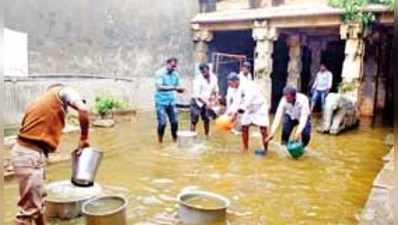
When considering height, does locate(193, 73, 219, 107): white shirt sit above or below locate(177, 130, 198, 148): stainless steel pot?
above

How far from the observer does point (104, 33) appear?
1588cm

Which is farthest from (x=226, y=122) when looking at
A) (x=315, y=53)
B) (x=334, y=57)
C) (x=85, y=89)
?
(x=334, y=57)

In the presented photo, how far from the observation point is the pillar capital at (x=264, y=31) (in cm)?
1546

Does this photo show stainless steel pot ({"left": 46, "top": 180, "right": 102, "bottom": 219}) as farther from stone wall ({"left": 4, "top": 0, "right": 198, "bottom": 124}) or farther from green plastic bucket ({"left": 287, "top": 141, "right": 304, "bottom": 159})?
stone wall ({"left": 4, "top": 0, "right": 198, "bottom": 124})

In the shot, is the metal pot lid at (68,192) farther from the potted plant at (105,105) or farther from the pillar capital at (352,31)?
the pillar capital at (352,31)

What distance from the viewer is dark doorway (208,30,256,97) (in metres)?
17.9

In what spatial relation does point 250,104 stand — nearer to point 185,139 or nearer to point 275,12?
point 185,139

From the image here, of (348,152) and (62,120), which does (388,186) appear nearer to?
(62,120)

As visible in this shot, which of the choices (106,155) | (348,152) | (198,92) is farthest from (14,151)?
(348,152)

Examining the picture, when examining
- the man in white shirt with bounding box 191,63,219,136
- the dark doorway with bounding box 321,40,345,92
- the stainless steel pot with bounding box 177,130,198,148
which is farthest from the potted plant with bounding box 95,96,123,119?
the dark doorway with bounding box 321,40,345,92

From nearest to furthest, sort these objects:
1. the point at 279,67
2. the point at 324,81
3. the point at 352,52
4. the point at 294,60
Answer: the point at 352,52, the point at 324,81, the point at 294,60, the point at 279,67

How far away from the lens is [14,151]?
4.19m

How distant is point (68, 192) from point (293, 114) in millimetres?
4765

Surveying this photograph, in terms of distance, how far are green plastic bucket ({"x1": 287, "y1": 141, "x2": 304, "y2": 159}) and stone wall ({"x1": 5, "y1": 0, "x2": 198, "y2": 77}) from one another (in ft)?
28.8
